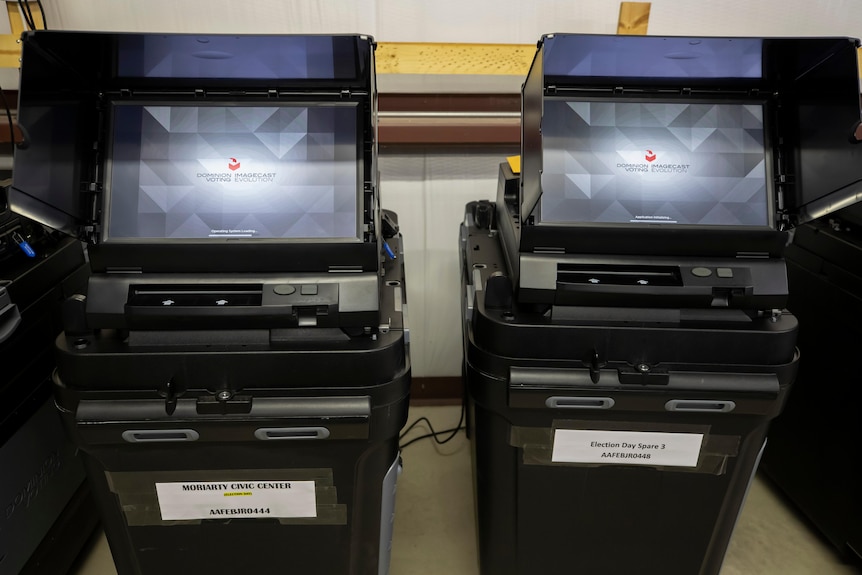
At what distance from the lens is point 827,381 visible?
4.22 feet

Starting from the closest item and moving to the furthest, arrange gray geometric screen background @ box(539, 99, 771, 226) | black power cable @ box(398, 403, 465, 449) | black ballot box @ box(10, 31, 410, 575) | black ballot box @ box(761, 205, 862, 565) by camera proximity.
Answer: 1. black ballot box @ box(10, 31, 410, 575)
2. gray geometric screen background @ box(539, 99, 771, 226)
3. black ballot box @ box(761, 205, 862, 565)
4. black power cable @ box(398, 403, 465, 449)

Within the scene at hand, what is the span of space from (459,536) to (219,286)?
91 centimetres

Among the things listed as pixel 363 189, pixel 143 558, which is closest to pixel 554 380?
pixel 363 189

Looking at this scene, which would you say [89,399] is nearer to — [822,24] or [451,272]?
[451,272]

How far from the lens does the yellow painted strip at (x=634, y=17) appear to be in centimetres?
143

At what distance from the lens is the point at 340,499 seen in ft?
3.18

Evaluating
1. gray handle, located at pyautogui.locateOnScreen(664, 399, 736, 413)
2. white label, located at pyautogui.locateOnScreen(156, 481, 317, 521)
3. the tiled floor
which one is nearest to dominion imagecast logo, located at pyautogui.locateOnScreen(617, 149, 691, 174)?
gray handle, located at pyautogui.locateOnScreen(664, 399, 736, 413)

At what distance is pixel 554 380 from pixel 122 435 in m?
0.67

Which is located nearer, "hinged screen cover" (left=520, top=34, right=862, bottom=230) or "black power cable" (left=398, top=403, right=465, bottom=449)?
"hinged screen cover" (left=520, top=34, right=862, bottom=230)

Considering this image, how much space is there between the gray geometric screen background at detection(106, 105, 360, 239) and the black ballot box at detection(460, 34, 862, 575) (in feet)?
0.99

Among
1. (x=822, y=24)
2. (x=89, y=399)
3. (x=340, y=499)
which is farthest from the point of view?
(x=822, y=24)

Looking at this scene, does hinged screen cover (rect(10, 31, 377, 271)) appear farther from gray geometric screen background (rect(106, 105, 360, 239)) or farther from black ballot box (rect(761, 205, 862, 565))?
black ballot box (rect(761, 205, 862, 565))

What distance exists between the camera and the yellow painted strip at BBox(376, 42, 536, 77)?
1.46m

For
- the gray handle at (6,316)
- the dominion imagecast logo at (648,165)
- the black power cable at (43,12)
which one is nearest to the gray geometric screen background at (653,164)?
the dominion imagecast logo at (648,165)
